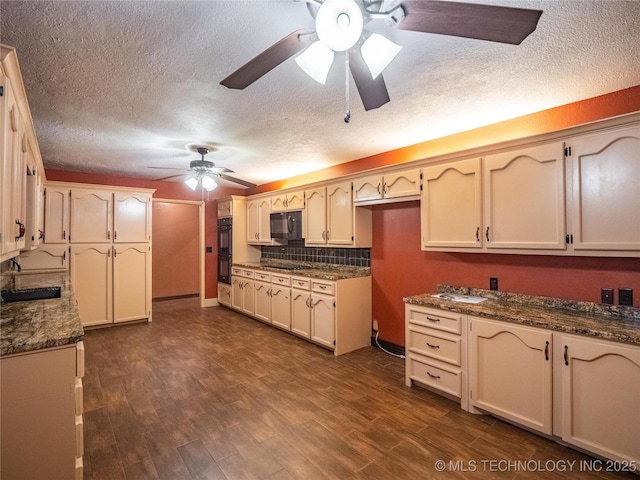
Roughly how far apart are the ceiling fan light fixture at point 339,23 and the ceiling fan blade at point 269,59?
0.12m

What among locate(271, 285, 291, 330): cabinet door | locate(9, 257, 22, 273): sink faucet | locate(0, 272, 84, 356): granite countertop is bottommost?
locate(271, 285, 291, 330): cabinet door

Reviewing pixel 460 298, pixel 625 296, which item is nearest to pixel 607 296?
pixel 625 296

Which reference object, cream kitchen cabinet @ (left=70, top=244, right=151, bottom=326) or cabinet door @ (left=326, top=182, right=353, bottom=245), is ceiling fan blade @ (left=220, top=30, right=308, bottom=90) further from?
cream kitchen cabinet @ (left=70, top=244, right=151, bottom=326)

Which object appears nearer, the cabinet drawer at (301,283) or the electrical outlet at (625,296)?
the electrical outlet at (625,296)

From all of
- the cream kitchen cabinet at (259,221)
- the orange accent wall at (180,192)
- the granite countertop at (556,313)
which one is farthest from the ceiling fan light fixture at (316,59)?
the orange accent wall at (180,192)

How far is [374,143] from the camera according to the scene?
11.7 ft

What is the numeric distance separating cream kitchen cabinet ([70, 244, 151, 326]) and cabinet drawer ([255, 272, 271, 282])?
1.74 metres

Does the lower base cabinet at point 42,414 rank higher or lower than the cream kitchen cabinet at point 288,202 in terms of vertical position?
lower

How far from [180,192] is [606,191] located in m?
5.96

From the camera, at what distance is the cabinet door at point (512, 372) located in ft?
6.95

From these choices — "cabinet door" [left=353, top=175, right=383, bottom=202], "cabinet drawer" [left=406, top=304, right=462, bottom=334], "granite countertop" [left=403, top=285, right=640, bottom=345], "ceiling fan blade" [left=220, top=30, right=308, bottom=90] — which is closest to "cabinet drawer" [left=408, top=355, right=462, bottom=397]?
"cabinet drawer" [left=406, top=304, right=462, bottom=334]

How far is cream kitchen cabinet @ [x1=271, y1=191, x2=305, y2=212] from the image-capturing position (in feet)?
15.3

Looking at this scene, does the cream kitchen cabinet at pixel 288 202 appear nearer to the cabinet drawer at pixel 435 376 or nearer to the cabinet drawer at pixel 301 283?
the cabinet drawer at pixel 301 283

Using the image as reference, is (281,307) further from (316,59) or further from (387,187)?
(316,59)
